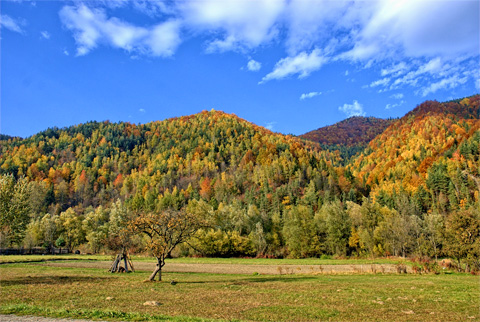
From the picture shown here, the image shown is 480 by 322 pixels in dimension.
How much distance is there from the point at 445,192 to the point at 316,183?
53.6m

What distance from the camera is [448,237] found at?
39.2 meters

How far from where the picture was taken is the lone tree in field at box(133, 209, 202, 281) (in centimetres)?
2836

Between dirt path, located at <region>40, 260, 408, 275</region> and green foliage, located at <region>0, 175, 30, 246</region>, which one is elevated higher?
green foliage, located at <region>0, 175, 30, 246</region>

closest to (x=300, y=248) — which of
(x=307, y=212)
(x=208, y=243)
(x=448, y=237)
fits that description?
(x=307, y=212)

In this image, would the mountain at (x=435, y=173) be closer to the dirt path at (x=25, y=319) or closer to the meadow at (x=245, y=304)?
the meadow at (x=245, y=304)

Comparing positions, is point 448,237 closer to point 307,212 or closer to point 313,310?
point 313,310

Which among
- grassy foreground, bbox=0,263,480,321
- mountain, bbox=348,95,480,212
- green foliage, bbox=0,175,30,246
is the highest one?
mountain, bbox=348,95,480,212

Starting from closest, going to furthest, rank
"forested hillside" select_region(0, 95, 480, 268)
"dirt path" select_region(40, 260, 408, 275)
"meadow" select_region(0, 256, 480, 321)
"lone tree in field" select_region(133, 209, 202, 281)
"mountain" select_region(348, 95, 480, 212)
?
"meadow" select_region(0, 256, 480, 321), "lone tree in field" select_region(133, 209, 202, 281), "dirt path" select_region(40, 260, 408, 275), "forested hillside" select_region(0, 95, 480, 268), "mountain" select_region(348, 95, 480, 212)

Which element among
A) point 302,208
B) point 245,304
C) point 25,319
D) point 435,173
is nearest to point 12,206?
point 25,319

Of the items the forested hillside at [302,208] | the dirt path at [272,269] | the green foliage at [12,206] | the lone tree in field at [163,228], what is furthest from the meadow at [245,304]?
the green foliage at [12,206]

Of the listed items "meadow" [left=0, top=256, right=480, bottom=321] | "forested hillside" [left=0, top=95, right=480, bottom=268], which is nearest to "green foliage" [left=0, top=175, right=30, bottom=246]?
"forested hillside" [left=0, top=95, right=480, bottom=268]

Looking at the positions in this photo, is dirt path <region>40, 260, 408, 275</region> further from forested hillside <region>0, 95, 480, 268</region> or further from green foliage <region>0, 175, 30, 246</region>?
green foliage <region>0, 175, 30, 246</region>

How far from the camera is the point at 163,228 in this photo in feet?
97.8

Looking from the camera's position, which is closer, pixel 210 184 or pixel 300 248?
pixel 300 248
